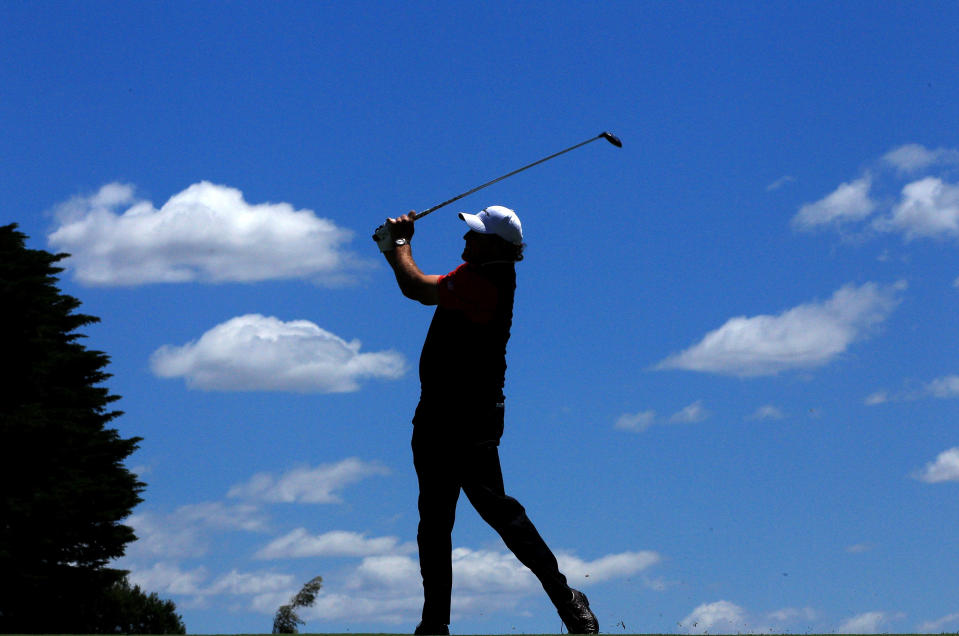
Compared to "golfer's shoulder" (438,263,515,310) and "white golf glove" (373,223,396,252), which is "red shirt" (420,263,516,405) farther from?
"white golf glove" (373,223,396,252)

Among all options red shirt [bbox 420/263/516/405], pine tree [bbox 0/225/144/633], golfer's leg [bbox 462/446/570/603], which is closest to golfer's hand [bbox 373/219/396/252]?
red shirt [bbox 420/263/516/405]

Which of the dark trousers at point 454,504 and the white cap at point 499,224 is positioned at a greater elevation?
the white cap at point 499,224

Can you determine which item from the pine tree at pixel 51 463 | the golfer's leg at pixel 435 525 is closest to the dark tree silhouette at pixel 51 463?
the pine tree at pixel 51 463

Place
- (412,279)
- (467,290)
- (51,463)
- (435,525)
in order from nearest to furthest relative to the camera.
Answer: (467,290)
(412,279)
(435,525)
(51,463)

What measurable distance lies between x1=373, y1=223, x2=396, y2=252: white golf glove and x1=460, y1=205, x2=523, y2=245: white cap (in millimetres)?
560

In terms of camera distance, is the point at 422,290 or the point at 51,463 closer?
the point at 422,290

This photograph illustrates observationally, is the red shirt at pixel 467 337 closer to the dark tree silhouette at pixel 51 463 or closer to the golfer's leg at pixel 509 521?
the golfer's leg at pixel 509 521

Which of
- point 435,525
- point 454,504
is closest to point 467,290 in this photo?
point 454,504

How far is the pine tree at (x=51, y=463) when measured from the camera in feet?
155

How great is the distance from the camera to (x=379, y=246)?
912cm

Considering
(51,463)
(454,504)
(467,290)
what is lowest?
(454,504)

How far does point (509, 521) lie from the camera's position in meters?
8.83

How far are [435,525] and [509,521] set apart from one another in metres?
0.54

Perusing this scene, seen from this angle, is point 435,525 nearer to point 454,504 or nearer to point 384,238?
point 454,504
